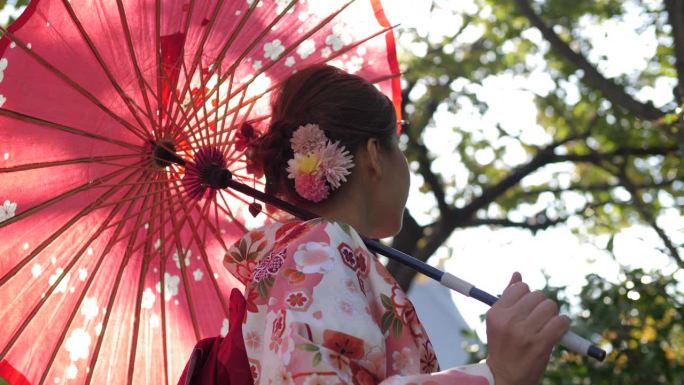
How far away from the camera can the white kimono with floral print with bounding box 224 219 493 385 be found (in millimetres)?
1729

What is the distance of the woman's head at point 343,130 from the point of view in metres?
2.19

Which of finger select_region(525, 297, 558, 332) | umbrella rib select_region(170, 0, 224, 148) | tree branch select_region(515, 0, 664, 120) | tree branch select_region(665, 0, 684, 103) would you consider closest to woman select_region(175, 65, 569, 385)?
finger select_region(525, 297, 558, 332)

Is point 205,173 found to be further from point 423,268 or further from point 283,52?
point 423,268

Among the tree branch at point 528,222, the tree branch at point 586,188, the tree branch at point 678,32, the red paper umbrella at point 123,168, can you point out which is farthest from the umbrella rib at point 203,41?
the tree branch at point 528,222

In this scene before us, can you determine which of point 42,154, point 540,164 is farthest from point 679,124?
point 540,164

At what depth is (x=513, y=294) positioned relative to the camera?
5.91ft

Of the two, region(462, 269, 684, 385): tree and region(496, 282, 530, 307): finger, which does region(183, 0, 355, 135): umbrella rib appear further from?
region(462, 269, 684, 385): tree

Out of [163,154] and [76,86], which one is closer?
[76,86]

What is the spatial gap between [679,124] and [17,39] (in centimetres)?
202

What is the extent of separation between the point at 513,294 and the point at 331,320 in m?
0.35

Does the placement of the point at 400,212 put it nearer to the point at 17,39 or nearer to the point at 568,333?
the point at 568,333

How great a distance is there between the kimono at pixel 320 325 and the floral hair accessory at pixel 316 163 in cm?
11

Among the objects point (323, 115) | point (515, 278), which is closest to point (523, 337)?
point (515, 278)

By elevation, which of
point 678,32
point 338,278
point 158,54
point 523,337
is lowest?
point 523,337
